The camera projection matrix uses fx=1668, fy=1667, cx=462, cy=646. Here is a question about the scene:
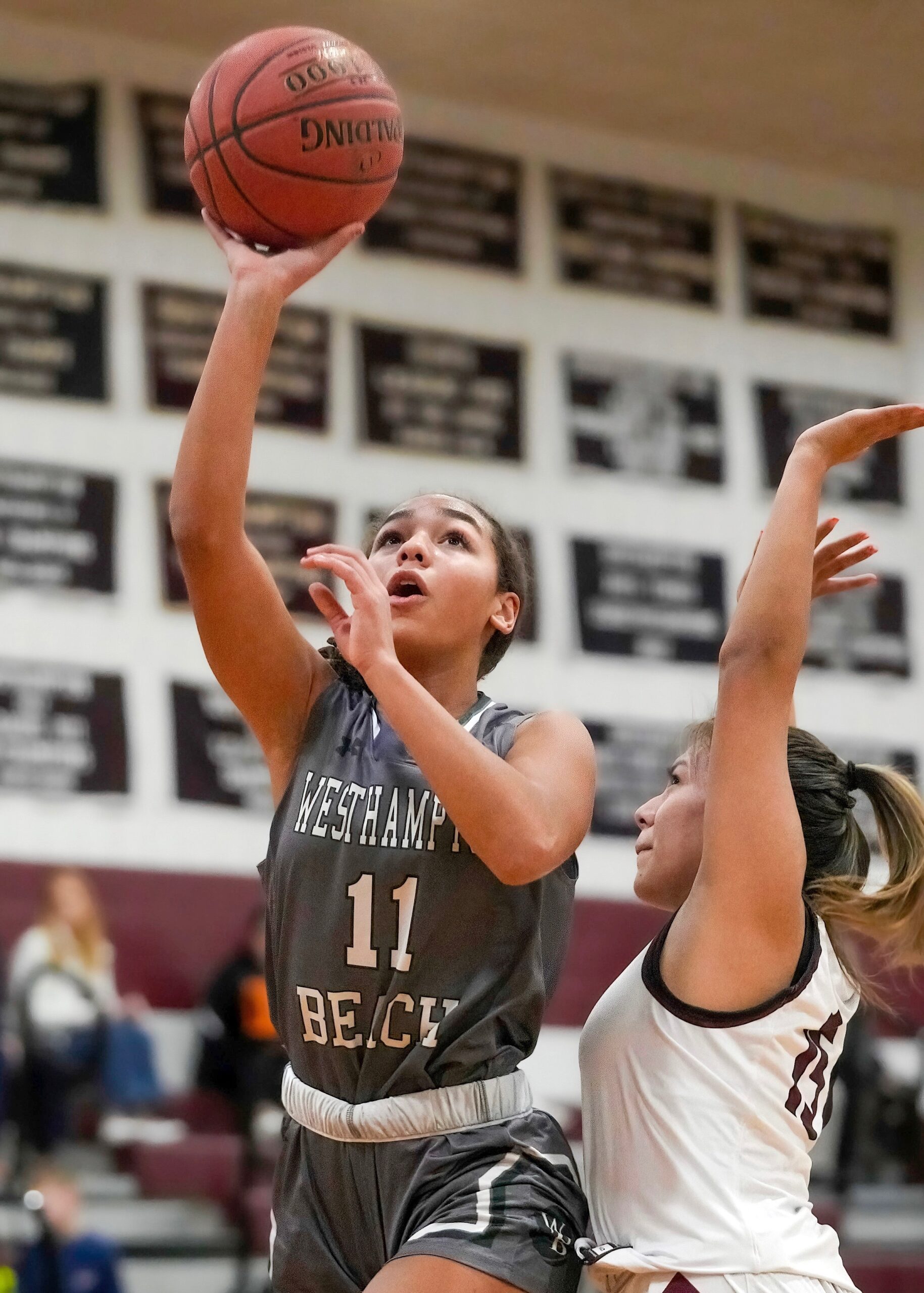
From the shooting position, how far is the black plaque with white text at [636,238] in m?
9.60

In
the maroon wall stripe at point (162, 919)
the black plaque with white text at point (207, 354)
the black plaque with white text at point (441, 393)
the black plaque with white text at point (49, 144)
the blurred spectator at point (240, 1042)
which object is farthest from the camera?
the black plaque with white text at point (441, 393)

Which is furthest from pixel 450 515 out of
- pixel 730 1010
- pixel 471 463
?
pixel 471 463

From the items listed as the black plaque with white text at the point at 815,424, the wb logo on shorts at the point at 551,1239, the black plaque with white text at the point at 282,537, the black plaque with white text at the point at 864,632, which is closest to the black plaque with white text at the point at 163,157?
the black plaque with white text at the point at 282,537

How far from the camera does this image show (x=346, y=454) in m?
8.91

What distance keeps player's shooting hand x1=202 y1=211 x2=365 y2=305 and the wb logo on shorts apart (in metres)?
1.35

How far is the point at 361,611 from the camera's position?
87.9 inches

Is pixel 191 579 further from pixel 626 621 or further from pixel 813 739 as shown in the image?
pixel 626 621

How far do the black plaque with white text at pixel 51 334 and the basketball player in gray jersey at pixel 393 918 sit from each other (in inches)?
241

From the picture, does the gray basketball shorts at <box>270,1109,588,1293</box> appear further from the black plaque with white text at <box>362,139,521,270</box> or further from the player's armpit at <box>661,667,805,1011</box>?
the black plaque with white text at <box>362,139,521,270</box>

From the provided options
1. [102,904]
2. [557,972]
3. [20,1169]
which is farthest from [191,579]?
[102,904]

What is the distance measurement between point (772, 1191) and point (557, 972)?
1.43 feet

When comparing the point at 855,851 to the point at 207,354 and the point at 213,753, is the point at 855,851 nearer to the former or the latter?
the point at 213,753

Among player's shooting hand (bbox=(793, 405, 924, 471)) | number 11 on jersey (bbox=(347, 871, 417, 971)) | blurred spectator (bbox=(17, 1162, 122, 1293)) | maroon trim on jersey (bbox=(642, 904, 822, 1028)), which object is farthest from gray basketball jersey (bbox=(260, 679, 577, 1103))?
blurred spectator (bbox=(17, 1162, 122, 1293))

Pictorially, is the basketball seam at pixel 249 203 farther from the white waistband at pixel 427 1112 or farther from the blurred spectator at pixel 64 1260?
the blurred spectator at pixel 64 1260
